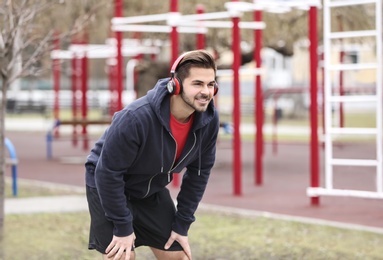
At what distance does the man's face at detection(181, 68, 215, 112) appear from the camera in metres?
4.16

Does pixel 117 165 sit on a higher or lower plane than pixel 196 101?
lower

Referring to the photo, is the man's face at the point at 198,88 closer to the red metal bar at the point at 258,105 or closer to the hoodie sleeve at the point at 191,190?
the hoodie sleeve at the point at 191,190

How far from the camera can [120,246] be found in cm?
436

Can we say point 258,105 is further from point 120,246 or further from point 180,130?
point 120,246

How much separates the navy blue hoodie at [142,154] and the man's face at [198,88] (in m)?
0.14

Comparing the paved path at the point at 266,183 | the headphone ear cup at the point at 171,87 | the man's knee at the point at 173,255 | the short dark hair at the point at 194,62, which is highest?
the short dark hair at the point at 194,62

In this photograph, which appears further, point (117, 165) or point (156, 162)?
point (156, 162)

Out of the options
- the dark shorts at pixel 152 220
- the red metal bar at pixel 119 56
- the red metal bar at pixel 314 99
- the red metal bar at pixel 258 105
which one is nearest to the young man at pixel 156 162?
the dark shorts at pixel 152 220

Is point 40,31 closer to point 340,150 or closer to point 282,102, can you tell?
point 340,150

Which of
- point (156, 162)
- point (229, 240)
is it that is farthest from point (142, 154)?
point (229, 240)

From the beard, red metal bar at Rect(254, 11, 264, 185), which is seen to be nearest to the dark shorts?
the beard

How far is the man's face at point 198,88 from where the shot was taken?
4.16 meters

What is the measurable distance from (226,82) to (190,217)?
4627cm

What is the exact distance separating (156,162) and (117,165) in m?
0.24
